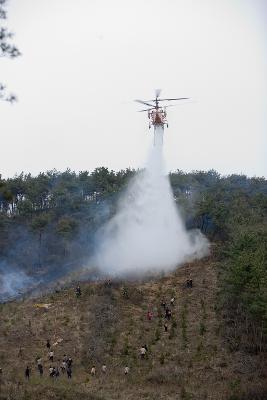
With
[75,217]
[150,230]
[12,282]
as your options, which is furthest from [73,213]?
[12,282]

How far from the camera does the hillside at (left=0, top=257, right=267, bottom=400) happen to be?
2879 cm

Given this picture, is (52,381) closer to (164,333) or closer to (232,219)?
(164,333)

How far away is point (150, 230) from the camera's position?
2512 inches

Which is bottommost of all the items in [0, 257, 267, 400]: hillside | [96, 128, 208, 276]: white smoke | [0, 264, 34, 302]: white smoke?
[0, 257, 267, 400]: hillside

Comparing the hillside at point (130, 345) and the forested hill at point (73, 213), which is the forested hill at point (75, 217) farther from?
the hillside at point (130, 345)

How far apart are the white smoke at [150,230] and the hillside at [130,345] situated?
7.38 metres

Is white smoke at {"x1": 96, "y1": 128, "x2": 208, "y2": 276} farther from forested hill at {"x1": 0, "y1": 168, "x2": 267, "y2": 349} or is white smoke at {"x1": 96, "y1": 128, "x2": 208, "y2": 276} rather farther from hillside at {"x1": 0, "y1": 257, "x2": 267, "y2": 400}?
hillside at {"x1": 0, "y1": 257, "x2": 267, "y2": 400}

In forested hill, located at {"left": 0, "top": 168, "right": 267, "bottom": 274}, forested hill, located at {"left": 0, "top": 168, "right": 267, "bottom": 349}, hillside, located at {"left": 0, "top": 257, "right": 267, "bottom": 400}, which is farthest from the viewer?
forested hill, located at {"left": 0, "top": 168, "right": 267, "bottom": 274}

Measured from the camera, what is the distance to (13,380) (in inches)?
1156

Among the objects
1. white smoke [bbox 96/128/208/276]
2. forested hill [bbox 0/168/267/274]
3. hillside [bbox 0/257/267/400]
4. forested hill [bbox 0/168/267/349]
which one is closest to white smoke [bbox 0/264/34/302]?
forested hill [bbox 0/168/267/349]

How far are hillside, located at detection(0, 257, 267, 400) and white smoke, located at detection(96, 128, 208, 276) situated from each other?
7.38 m

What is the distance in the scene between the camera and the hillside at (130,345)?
2879cm

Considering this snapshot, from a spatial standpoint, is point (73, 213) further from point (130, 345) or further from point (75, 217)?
point (130, 345)

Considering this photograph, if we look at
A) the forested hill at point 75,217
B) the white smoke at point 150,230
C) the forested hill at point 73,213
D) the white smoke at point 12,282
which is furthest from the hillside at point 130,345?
the forested hill at point 73,213
